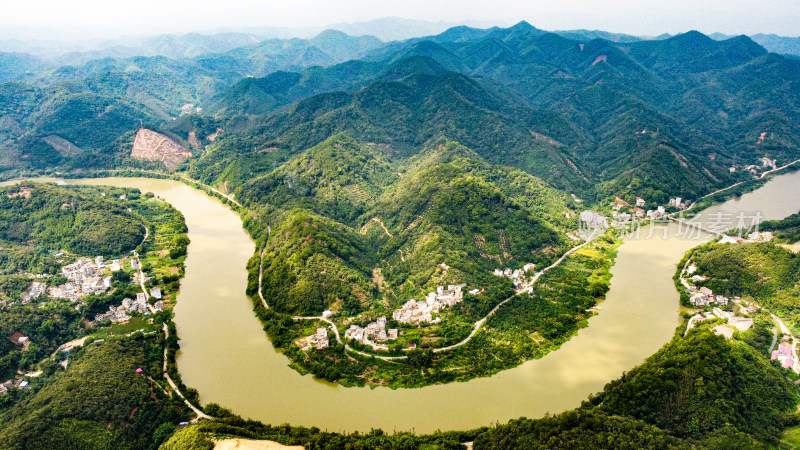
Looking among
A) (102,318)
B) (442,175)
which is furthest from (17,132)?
(442,175)

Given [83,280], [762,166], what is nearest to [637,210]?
[762,166]

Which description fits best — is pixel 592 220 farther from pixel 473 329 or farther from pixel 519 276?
pixel 473 329

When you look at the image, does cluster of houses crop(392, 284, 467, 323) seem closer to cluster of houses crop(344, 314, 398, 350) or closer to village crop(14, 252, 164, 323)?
cluster of houses crop(344, 314, 398, 350)

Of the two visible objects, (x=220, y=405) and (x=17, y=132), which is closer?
(x=220, y=405)

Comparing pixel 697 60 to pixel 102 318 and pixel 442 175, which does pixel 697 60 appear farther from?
pixel 102 318

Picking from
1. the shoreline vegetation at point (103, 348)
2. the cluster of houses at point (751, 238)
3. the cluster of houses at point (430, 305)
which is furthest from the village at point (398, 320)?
the cluster of houses at point (751, 238)

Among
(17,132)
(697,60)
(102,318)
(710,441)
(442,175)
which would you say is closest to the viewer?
(710,441)

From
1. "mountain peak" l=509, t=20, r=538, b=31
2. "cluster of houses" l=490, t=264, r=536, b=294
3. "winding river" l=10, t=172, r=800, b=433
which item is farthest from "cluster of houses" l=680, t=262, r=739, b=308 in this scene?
"mountain peak" l=509, t=20, r=538, b=31
